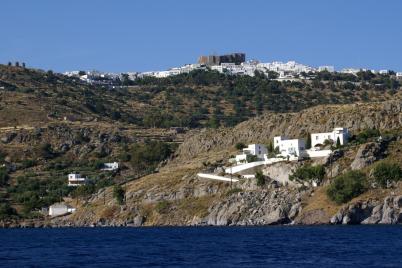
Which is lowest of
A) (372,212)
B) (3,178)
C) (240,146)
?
(372,212)

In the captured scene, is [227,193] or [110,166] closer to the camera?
[227,193]

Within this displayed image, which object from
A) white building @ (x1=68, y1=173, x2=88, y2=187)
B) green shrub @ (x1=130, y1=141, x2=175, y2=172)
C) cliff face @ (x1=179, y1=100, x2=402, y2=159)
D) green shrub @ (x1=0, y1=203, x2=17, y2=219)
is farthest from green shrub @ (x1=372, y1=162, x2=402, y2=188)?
white building @ (x1=68, y1=173, x2=88, y2=187)

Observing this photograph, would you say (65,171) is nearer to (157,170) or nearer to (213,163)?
(157,170)

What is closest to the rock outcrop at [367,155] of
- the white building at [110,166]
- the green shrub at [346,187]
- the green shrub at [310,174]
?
the green shrub at [310,174]

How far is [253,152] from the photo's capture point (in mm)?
150250

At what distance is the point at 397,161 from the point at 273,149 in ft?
81.7

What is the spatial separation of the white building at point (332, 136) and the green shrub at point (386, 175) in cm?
1867

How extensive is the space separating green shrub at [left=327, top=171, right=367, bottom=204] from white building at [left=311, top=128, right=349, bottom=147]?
1754 centimetres

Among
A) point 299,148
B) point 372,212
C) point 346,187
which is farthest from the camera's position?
point 299,148

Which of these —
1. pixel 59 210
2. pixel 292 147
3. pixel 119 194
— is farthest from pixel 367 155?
pixel 59 210

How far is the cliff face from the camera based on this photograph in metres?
153

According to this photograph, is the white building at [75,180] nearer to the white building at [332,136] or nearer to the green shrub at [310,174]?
the white building at [332,136]

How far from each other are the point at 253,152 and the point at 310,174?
1996cm

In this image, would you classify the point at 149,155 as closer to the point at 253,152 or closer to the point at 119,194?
the point at 253,152
